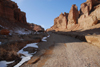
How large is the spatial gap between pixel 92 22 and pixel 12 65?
24222 mm

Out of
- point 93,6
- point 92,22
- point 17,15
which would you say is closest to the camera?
point 92,22

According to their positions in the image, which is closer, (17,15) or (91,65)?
(91,65)

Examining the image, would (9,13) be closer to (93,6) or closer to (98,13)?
(98,13)

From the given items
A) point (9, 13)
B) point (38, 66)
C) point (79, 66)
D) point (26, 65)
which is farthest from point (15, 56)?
point (9, 13)

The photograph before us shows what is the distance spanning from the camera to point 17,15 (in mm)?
33844

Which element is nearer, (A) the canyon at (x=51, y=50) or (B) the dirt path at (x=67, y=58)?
(B) the dirt path at (x=67, y=58)

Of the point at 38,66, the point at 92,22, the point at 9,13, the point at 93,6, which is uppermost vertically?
the point at 93,6

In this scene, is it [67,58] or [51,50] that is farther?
→ [51,50]

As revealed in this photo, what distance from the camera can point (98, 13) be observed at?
24.7 m

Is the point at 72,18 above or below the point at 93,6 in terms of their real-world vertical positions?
below

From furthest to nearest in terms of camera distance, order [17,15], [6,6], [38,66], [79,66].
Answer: [17,15], [6,6], [38,66], [79,66]

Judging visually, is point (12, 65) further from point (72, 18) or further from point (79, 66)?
point (72, 18)

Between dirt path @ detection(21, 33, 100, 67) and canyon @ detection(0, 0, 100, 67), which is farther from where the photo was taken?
canyon @ detection(0, 0, 100, 67)

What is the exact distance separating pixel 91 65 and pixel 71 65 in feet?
2.35
